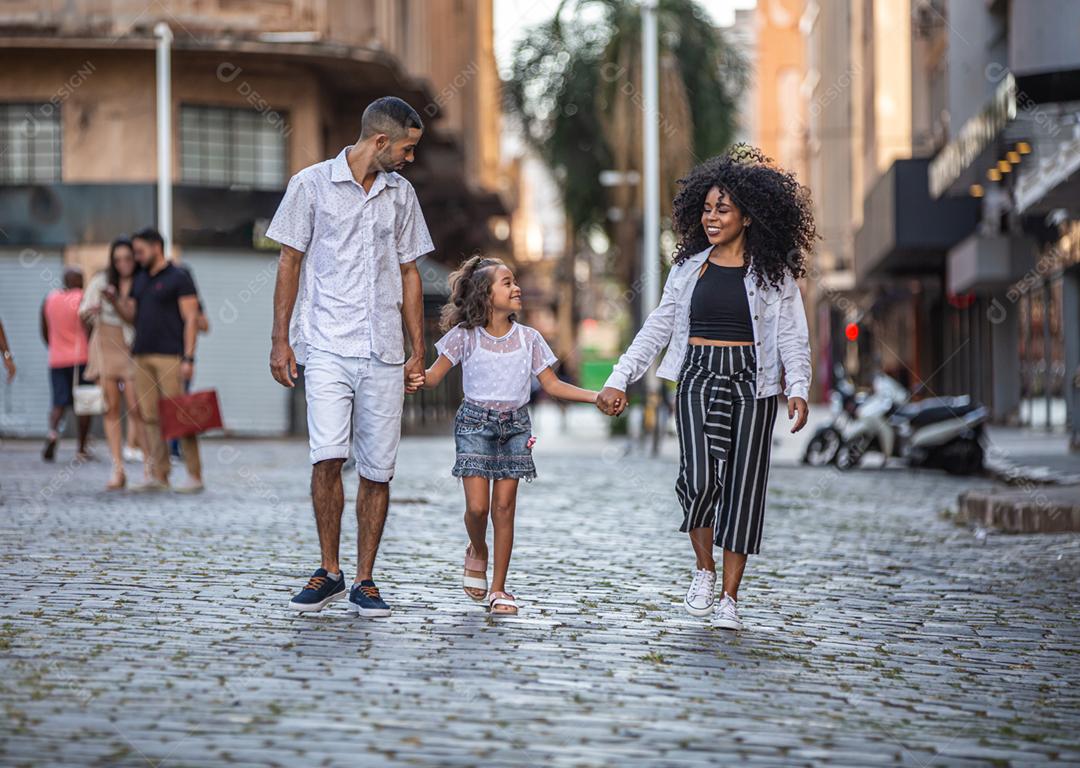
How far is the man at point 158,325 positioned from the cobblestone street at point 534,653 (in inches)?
66.9

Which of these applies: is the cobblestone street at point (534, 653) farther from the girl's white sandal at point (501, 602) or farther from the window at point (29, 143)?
the window at point (29, 143)

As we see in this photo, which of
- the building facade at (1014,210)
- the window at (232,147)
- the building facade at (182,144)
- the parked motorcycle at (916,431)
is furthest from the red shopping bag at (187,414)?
the window at (232,147)

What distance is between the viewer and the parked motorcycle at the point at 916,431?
1945 cm

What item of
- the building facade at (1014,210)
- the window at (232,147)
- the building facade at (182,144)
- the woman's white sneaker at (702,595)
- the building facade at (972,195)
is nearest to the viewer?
the woman's white sneaker at (702,595)

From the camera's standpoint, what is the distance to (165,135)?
27859mm

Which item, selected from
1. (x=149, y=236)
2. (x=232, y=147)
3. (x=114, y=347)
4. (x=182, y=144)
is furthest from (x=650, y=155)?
(x=149, y=236)

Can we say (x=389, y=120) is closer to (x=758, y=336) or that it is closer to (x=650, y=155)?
(x=758, y=336)

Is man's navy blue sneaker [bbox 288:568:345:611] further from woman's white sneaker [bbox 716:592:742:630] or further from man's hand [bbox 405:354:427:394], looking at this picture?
woman's white sneaker [bbox 716:592:742:630]

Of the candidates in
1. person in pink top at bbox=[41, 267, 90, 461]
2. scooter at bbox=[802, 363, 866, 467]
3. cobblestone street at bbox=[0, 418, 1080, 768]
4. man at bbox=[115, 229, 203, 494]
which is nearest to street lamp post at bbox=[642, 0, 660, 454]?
scooter at bbox=[802, 363, 866, 467]

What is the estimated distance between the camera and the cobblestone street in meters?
4.68

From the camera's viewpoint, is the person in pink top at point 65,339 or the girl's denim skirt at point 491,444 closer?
the girl's denim skirt at point 491,444

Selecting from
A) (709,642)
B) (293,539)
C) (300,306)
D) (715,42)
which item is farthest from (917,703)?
(715,42)

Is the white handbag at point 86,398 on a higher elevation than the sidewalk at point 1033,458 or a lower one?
higher

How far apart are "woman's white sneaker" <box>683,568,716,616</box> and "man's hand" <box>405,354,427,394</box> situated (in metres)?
1.33
